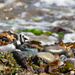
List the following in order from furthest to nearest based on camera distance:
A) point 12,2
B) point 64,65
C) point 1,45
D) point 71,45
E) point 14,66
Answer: point 12,2
point 71,45
point 1,45
point 64,65
point 14,66

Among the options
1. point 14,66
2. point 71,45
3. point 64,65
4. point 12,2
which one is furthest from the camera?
point 12,2

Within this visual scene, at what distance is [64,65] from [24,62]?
0.64 meters

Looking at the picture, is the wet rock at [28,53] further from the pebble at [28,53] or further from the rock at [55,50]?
the rock at [55,50]

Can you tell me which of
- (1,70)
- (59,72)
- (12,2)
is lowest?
(59,72)

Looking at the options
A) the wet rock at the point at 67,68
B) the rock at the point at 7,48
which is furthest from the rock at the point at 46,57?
the rock at the point at 7,48

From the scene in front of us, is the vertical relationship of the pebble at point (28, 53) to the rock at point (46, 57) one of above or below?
above

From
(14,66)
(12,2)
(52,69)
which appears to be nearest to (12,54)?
(14,66)

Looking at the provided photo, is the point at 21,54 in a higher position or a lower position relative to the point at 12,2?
lower

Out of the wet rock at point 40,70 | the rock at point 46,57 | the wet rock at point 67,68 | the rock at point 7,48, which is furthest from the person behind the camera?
the rock at point 7,48

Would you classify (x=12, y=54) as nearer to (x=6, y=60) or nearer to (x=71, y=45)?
(x=6, y=60)

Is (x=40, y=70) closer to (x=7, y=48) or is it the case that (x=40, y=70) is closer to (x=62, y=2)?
(x=7, y=48)

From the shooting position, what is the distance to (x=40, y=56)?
2650mm

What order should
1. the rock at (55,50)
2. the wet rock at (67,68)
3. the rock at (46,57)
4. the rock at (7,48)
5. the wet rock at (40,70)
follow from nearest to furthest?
the wet rock at (40,70), the wet rock at (67,68), the rock at (46,57), the rock at (7,48), the rock at (55,50)

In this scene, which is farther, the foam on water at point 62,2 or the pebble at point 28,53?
the foam on water at point 62,2
